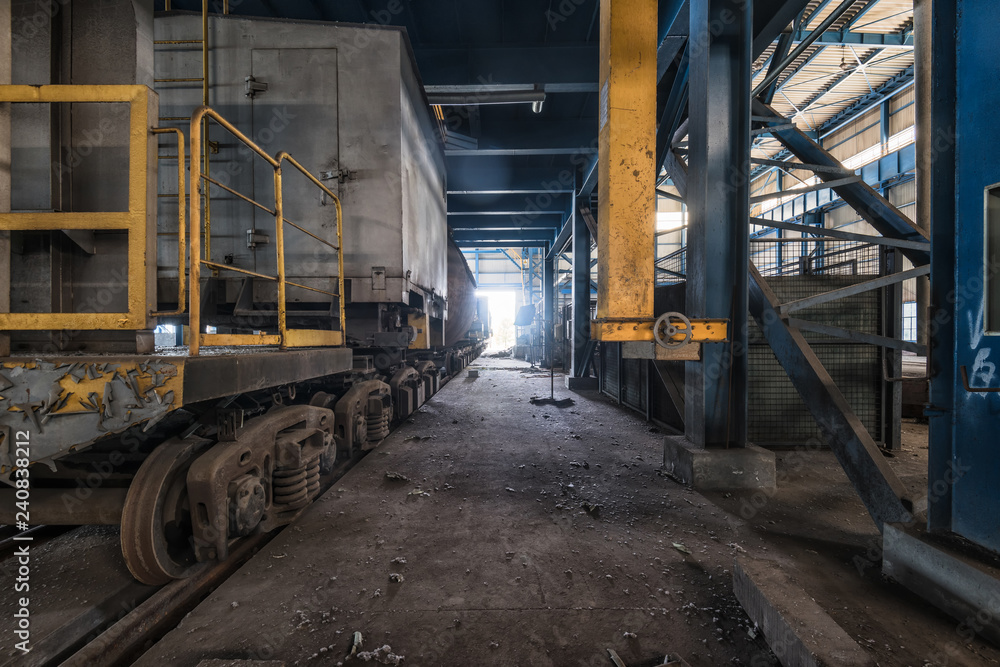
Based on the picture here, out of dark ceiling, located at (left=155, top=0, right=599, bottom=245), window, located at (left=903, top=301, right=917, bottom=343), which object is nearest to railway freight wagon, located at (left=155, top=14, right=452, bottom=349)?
dark ceiling, located at (left=155, top=0, right=599, bottom=245)

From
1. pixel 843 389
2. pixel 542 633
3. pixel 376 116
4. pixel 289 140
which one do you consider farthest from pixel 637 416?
pixel 289 140

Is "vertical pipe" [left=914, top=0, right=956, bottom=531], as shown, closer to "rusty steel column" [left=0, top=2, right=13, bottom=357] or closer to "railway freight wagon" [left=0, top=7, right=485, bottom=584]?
"railway freight wagon" [left=0, top=7, right=485, bottom=584]

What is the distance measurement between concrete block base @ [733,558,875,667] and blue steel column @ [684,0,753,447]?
5.83ft

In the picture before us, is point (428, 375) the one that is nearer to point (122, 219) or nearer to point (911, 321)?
point (122, 219)

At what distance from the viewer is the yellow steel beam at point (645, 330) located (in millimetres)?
2918

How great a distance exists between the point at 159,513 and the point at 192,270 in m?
1.27

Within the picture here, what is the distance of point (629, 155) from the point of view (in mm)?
3008

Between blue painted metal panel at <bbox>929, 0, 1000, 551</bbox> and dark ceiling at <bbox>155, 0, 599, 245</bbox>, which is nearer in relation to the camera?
blue painted metal panel at <bbox>929, 0, 1000, 551</bbox>

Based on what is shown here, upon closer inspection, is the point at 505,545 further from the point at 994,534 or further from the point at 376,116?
the point at 376,116

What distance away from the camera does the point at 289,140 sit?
13.3ft

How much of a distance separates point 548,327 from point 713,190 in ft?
33.5

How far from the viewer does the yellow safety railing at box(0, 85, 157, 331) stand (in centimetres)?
169

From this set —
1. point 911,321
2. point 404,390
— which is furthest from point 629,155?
point 911,321

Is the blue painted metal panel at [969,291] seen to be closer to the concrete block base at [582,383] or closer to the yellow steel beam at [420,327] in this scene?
the yellow steel beam at [420,327]
